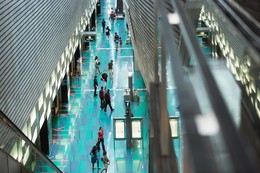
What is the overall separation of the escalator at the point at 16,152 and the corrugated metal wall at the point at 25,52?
42.3 inches

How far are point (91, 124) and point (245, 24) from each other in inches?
704

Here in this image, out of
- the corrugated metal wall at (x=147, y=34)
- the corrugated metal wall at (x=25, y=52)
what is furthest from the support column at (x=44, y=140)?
the corrugated metal wall at (x=147, y=34)

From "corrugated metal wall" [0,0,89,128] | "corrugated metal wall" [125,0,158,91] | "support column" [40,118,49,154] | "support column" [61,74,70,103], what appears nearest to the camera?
"corrugated metal wall" [125,0,158,91]

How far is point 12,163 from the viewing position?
809cm

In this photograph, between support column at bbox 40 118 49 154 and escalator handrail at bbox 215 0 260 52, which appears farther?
support column at bbox 40 118 49 154

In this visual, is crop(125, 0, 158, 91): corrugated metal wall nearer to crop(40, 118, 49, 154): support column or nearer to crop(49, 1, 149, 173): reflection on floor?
crop(49, 1, 149, 173): reflection on floor

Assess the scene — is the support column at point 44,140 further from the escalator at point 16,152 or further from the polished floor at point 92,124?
the escalator at point 16,152

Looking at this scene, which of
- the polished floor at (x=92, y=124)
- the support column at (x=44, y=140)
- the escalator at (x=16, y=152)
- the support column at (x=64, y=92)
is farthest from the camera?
the support column at (x=64, y=92)

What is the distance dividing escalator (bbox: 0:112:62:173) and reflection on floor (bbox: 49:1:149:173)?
7191 millimetres

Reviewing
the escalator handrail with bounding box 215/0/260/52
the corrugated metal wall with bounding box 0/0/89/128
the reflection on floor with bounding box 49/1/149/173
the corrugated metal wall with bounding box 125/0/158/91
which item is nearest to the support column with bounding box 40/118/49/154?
the reflection on floor with bounding box 49/1/149/173

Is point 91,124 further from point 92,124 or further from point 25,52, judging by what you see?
point 25,52

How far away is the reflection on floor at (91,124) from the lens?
56.1 feet

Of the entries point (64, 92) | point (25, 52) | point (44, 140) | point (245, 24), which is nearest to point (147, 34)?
point (25, 52)

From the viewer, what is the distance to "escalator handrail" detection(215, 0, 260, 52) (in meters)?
2.20
